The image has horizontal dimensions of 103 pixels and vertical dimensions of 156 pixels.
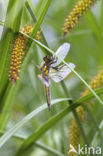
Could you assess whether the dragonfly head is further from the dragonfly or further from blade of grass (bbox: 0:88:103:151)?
blade of grass (bbox: 0:88:103:151)

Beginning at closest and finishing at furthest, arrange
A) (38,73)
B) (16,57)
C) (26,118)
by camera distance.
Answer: (16,57), (26,118), (38,73)

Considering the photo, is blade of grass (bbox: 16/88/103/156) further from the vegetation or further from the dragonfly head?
the dragonfly head

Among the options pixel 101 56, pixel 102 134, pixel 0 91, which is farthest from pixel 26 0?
pixel 101 56

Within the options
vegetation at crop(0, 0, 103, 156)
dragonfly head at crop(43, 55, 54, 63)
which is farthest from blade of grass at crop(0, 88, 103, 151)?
dragonfly head at crop(43, 55, 54, 63)

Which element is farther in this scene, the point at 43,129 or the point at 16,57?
the point at 43,129

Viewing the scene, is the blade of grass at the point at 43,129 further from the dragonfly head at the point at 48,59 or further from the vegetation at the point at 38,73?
the dragonfly head at the point at 48,59

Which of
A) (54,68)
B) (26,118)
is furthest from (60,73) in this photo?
(26,118)

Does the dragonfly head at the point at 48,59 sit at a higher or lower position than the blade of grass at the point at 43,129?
higher

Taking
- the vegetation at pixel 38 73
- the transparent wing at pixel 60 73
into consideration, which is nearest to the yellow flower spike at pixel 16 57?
the vegetation at pixel 38 73

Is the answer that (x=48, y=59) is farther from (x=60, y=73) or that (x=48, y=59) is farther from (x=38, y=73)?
(x=38, y=73)

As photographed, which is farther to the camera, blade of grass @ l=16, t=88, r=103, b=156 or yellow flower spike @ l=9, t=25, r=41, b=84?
blade of grass @ l=16, t=88, r=103, b=156

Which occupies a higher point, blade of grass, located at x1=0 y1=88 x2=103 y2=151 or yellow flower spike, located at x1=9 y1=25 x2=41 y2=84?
yellow flower spike, located at x1=9 y1=25 x2=41 y2=84
